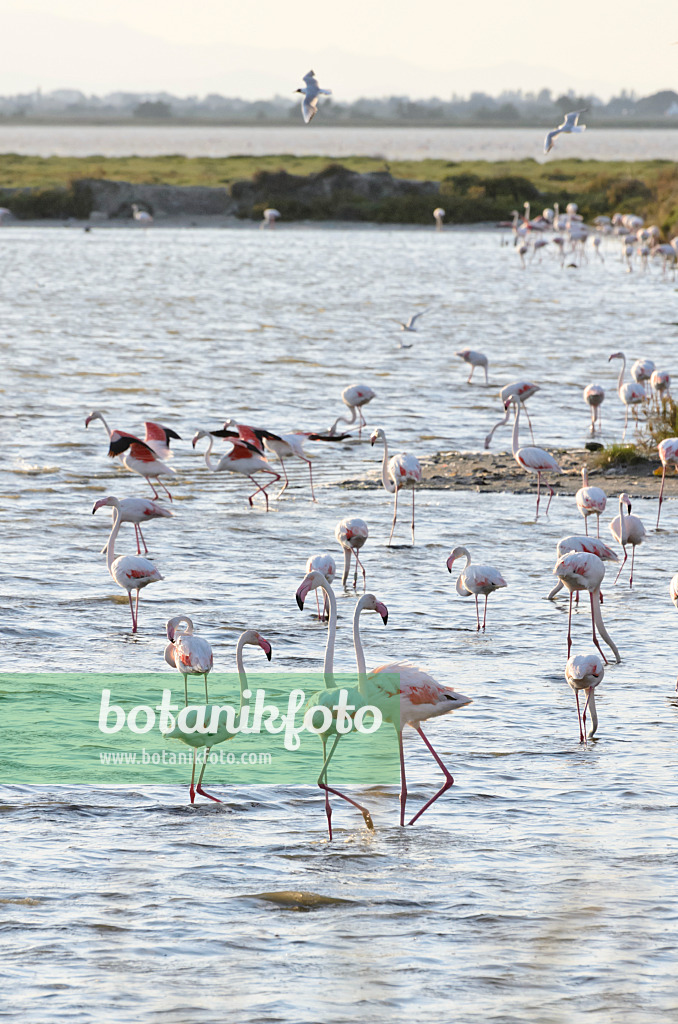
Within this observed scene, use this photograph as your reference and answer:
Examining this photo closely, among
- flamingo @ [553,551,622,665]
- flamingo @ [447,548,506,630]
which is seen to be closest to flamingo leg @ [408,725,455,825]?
flamingo @ [553,551,622,665]

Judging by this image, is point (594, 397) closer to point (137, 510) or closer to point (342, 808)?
point (137, 510)

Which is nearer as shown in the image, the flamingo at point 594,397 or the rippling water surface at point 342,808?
the rippling water surface at point 342,808

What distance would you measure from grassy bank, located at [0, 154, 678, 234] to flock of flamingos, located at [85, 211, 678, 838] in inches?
1346

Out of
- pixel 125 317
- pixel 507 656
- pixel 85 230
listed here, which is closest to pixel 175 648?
pixel 507 656

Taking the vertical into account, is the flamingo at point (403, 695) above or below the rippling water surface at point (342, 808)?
above

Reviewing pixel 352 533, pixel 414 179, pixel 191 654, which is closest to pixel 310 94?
pixel 352 533

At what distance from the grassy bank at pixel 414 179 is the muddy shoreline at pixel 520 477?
32.0 m

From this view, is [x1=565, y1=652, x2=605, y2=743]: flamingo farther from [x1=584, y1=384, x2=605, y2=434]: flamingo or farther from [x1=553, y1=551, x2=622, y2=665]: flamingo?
[x1=584, y1=384, x2=605, y2=434]: flamingo

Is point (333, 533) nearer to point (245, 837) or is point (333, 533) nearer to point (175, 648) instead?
point (175, 648)

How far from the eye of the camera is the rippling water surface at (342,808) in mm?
5254

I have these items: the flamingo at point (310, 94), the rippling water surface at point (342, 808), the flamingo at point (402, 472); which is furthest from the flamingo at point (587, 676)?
the flamingo at point (310, 94)

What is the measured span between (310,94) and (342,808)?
9.43 metres

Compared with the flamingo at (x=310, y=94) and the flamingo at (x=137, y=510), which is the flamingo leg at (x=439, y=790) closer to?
the flamingo at (x=137, y=510)

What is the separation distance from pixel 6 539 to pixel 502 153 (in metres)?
122
